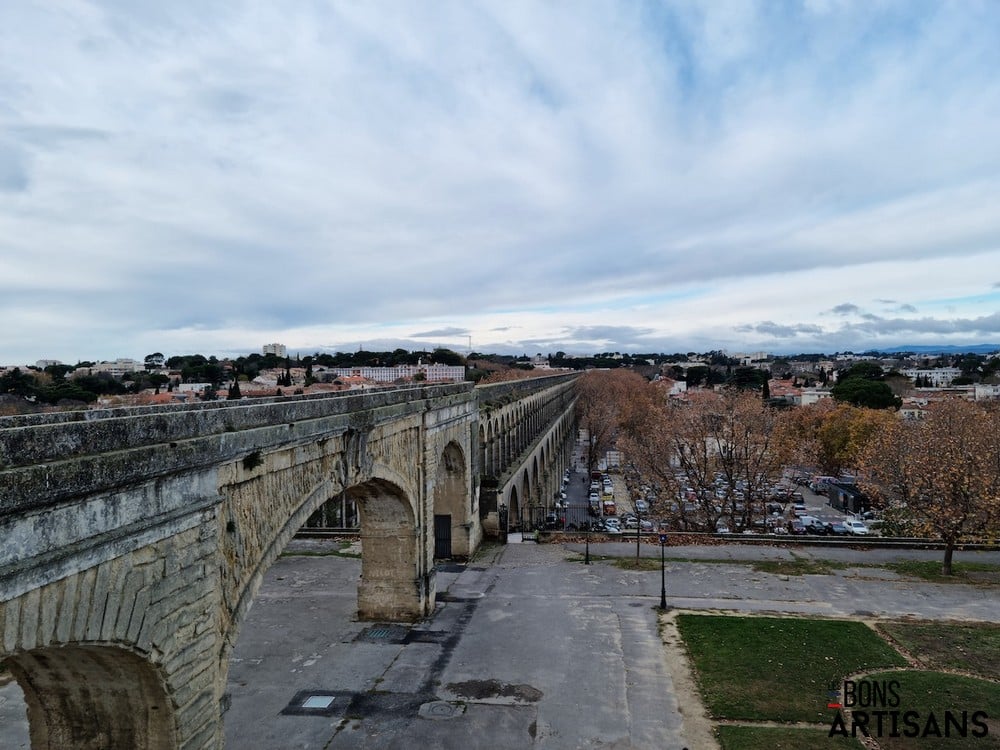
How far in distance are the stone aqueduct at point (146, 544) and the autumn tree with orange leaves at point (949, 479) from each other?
17736 millimetres

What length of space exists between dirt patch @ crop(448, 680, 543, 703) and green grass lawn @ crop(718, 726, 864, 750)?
134 inches

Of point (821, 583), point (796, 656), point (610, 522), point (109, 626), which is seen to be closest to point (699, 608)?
point (796, 656)

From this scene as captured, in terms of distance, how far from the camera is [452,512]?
71.1 feet

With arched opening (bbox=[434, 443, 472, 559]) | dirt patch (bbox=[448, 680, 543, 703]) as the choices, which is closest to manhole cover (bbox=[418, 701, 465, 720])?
dirt patch (bbox=[448, 680, 543, 703])

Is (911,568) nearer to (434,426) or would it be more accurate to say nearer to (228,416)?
(434,426)

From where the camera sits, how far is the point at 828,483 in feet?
163

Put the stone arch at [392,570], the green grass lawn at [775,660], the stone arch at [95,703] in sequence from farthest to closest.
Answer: the stone arch at [392,570] < the green grass lawn at [775,660] < the stone arch at [95,703]

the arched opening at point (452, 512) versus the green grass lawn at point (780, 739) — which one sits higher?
the arched opening at point (452, 512)

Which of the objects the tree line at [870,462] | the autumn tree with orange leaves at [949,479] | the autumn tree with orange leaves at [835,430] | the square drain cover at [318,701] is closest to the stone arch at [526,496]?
the tree line at [870,462]

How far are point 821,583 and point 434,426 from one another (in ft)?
41.0

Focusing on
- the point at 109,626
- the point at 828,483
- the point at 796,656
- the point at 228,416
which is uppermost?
the point at 228,416

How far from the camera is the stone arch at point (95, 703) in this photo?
652cm

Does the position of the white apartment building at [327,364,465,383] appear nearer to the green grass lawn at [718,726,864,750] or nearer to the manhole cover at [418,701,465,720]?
the manhole cover at [418,701,465,720]

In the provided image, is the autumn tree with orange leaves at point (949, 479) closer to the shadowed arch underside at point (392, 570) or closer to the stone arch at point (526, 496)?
the shadowed arch underside at point (392, 570)
